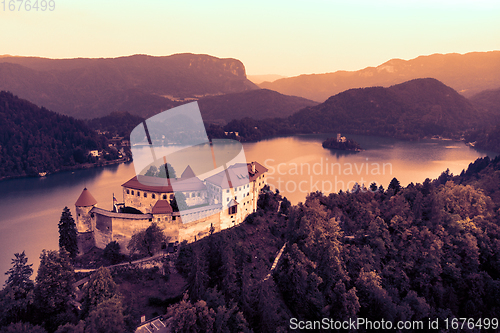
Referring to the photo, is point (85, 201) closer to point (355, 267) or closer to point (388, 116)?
point (355, 267)

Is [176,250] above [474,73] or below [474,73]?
below

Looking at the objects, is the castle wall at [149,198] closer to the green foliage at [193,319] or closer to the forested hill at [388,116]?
the green foliage at [193,319]

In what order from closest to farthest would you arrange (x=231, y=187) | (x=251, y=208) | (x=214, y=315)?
1. (x=214, y=315)
2. (x=231, y=187)
3. (x=251, y=208)

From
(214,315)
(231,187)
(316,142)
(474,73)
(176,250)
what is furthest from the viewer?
(474,73)

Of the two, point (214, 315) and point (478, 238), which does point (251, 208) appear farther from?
point (478, 238)

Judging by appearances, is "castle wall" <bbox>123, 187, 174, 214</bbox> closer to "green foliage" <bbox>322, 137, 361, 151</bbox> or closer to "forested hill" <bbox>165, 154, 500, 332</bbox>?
Answer: "forested hill" <bbox>165, 154, 500, 332</bbox>

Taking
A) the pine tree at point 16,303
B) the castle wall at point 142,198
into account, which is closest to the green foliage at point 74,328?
the pine tree at point 16,303

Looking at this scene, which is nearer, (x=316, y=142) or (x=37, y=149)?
(x=37, y=149)

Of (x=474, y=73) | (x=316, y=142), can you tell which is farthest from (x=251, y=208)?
(x=474, y=73)
